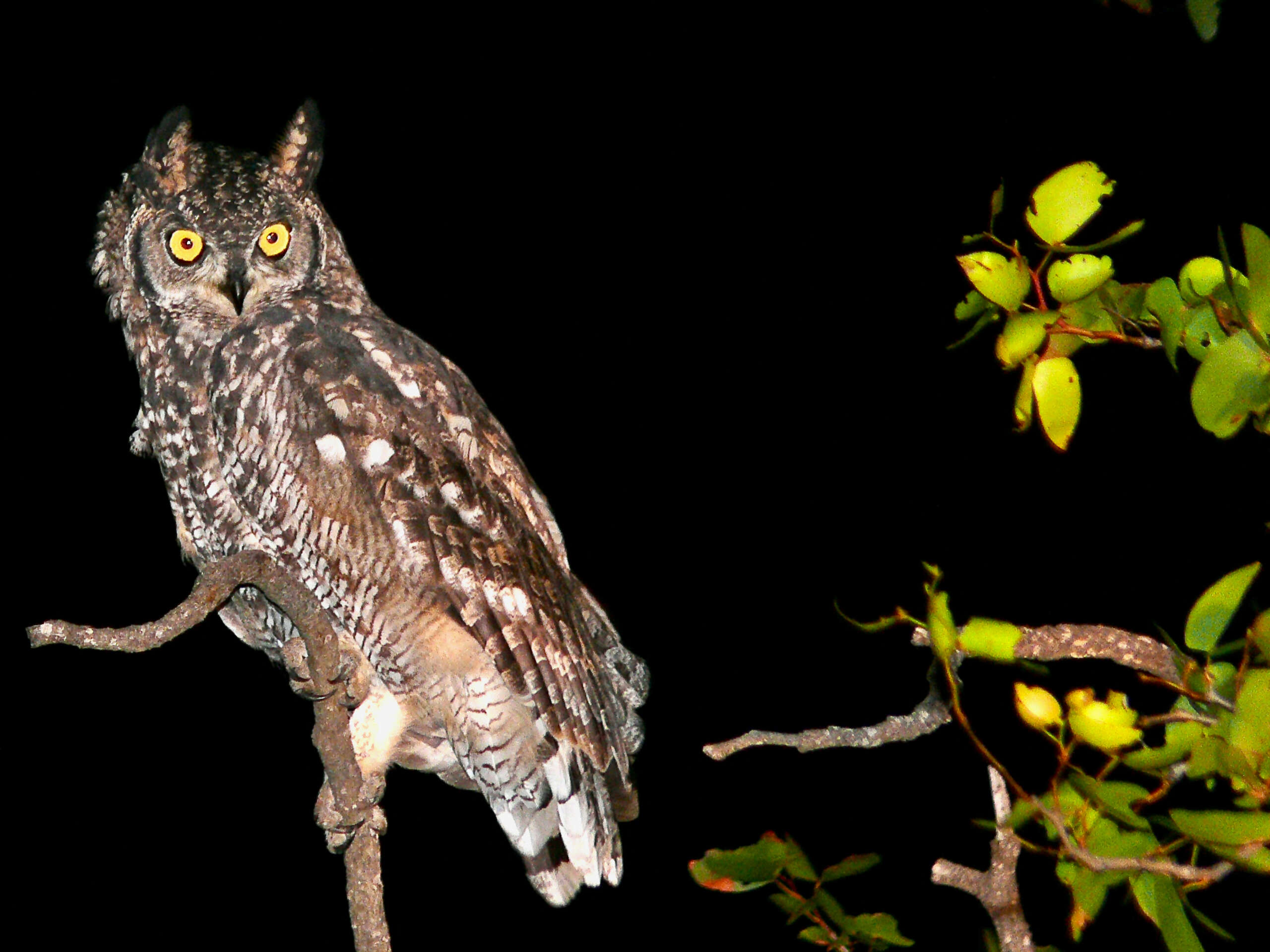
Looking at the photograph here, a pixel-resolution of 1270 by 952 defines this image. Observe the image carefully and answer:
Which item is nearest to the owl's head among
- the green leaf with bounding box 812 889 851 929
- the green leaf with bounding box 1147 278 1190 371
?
the green leaf with bounding box 812 889 851 929

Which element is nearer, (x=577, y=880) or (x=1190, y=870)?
(x=1190, y=870)

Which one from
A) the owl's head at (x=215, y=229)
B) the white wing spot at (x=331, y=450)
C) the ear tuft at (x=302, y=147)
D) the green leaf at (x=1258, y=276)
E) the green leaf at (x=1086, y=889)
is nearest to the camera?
the green leaf at (x=1258, y=276)

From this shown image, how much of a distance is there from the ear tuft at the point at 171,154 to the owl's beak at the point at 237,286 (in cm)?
16

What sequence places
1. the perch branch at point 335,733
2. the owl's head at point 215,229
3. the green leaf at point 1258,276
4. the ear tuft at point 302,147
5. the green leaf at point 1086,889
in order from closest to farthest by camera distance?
the green leaf at point 1258,276, the green leaf at point 1086,889, the perch branch at point 335,733, the owl's head at point 215,229, the ear tuft at point 302,147

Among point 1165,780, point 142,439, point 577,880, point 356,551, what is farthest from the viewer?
point 142,439

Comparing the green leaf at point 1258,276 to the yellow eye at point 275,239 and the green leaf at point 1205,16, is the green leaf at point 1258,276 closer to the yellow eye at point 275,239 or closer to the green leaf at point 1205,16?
the green leaf at point 1205,16

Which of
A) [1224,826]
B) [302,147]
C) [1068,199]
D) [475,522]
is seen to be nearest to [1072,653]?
[1224,826]

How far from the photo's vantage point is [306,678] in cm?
179

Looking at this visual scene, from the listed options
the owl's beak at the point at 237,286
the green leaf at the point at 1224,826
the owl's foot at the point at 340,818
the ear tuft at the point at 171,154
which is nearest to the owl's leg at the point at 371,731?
the owl's foot at the point at 340,818

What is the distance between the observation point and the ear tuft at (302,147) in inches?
76.4

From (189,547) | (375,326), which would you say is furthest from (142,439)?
(375,326)

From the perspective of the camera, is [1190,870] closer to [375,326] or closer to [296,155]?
[375,326]

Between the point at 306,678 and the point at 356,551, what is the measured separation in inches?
9.2

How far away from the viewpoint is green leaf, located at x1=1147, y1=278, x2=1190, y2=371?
0.81 metres
